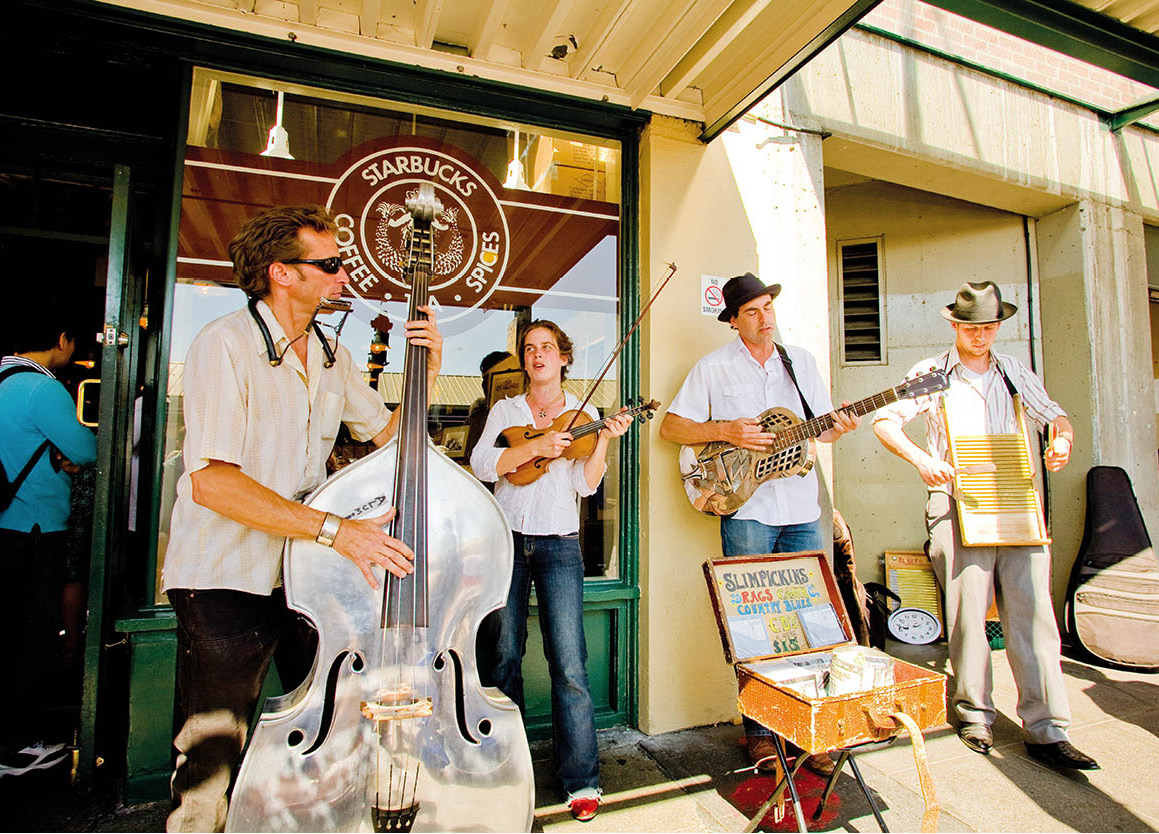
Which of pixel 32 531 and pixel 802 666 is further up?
pixel 32 531

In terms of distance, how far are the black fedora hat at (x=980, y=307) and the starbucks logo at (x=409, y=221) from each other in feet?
7.62

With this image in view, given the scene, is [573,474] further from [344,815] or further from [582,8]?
[582,8]

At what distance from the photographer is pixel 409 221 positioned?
2975 millimetres

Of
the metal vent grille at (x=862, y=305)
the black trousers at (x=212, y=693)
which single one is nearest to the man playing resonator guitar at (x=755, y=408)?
the black trousers at (x=212, y=693)

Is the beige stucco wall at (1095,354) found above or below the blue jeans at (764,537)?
above

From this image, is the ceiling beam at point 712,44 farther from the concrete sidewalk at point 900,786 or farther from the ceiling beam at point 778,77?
the concrete sidewalk at point 900,786

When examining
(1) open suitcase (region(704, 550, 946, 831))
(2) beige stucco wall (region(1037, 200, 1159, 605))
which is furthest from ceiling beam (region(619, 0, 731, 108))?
(2) beige stucco wall (region(1037, 200, 1159, 605))

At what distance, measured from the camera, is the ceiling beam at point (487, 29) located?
271cm

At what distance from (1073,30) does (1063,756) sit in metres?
3.21

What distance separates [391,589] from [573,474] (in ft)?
3.82

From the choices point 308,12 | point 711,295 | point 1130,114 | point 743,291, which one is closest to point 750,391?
point 743,291

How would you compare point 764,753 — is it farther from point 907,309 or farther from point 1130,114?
point 1130,114

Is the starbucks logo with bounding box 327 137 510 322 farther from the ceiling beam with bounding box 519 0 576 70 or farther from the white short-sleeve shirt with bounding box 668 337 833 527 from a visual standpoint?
the white short-sleeve shirt with bounding box 668 337 833 527

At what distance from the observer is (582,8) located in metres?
2.92
